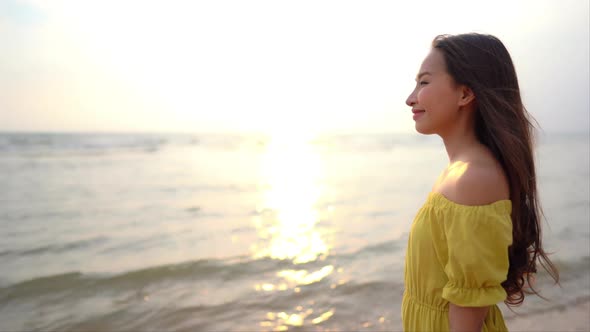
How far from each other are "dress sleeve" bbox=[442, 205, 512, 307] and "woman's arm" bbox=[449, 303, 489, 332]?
7 cm

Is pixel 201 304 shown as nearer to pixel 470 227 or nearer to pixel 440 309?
pixel 440 309

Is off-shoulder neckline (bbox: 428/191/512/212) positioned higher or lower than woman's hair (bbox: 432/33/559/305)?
lower

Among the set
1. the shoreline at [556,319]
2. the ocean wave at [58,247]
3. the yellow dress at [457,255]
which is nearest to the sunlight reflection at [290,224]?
the ocean wave at [58,247]

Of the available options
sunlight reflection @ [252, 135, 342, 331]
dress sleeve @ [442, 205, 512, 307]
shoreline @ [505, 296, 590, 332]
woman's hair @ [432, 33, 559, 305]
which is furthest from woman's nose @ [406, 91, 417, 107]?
shoreline @ [505, 296, 590, 332]

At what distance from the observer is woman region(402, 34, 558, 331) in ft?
5.60

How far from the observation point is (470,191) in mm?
1723

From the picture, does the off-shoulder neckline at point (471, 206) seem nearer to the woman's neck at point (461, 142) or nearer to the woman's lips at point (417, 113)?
the woman's neck at point (461, 142)

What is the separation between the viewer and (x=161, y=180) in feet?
51.0

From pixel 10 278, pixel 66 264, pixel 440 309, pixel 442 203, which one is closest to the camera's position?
pixel 442 203

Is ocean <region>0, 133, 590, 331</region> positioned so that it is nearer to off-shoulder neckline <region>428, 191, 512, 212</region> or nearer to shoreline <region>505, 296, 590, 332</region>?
shoreline <region>505, 296, 590, 332</region>

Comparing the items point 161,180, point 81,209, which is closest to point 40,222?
point 81,209

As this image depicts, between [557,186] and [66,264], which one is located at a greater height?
[66,264]

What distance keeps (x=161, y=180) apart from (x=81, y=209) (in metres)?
5.38

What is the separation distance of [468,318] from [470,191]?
484mm
